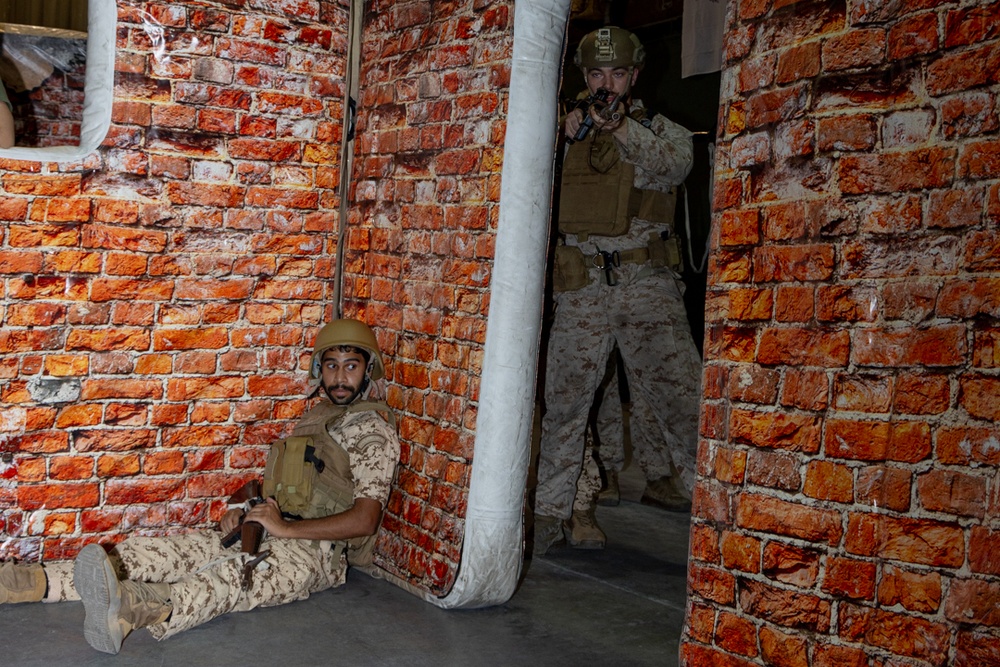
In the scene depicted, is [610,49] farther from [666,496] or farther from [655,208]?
[666,496]

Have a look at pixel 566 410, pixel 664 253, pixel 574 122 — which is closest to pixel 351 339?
pixel 566 410

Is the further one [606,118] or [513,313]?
[606,118]

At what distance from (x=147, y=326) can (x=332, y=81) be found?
1.12m

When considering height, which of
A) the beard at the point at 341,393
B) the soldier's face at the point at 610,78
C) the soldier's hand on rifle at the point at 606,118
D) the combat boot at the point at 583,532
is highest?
the soldier's face at the point at 610,78

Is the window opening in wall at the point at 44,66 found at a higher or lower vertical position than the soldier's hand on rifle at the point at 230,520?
higher

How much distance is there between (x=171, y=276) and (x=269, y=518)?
3.09ft

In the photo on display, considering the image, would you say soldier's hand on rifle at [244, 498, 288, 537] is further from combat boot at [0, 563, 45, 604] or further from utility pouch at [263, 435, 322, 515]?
combat boot at [0, 563, 45, 604]

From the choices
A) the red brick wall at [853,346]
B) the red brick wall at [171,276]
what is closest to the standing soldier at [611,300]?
the red brick wall at [171,276]

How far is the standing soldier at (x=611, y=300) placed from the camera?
388 cm

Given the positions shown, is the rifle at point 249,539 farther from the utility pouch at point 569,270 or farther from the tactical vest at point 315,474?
the utility pouch at point 569,270

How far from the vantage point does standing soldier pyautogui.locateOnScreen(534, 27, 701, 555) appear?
388 centimetres

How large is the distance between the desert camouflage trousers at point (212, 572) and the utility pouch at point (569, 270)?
1.36 m

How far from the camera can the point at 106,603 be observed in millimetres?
2684

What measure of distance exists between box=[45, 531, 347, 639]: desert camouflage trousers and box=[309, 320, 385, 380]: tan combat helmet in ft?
2.07
